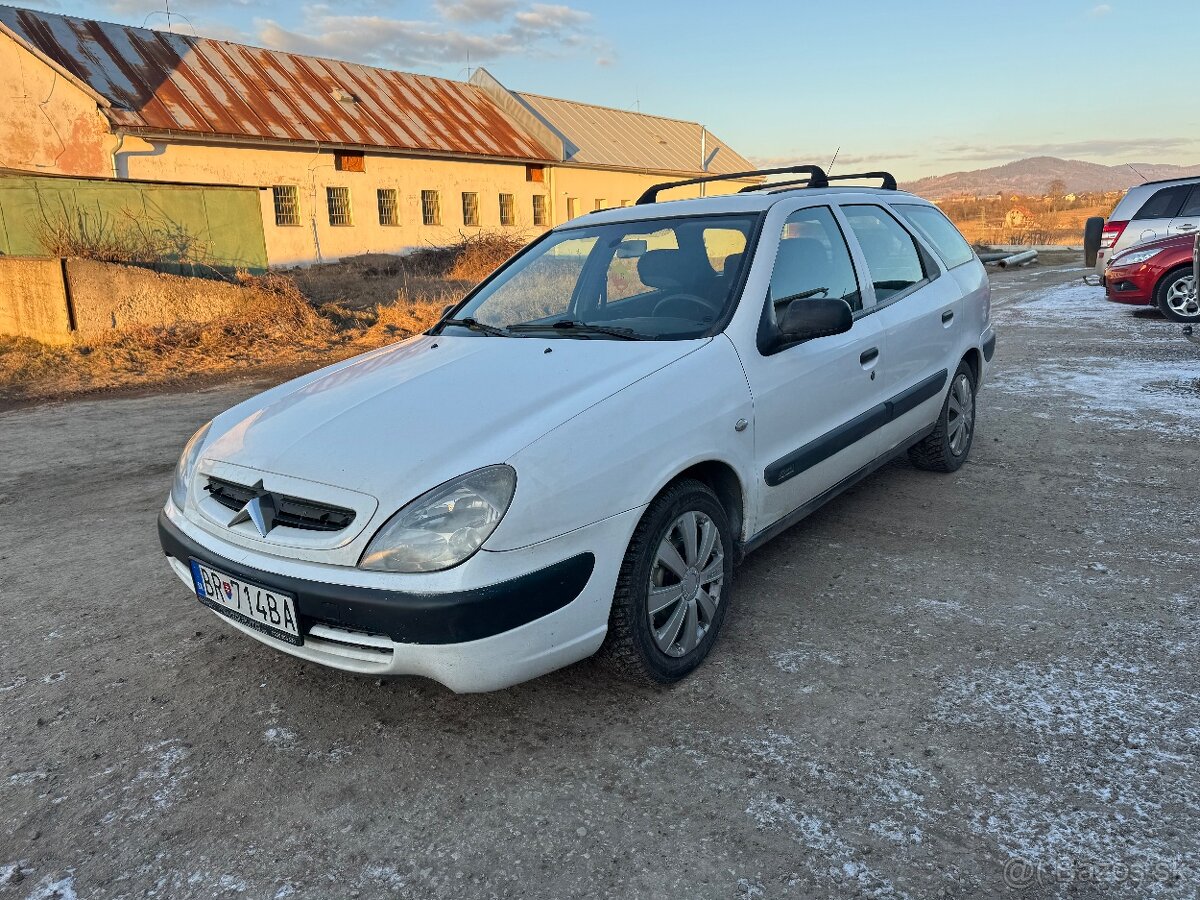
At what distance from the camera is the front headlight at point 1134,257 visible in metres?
10.8

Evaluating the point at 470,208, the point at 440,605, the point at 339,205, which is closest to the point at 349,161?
the point at 339,205

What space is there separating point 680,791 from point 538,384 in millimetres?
1343

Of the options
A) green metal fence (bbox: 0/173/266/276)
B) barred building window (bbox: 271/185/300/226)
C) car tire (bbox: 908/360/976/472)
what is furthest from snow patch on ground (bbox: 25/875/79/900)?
barred building window (bbox: 271/185/300/226)

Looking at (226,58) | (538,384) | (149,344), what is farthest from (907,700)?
(226,58)

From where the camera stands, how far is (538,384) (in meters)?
2.74

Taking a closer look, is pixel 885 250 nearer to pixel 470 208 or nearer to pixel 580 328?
pixel 580 328

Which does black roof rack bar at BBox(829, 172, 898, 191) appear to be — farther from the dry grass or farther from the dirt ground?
the dry grass

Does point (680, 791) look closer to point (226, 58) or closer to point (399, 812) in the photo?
point (399, 812)

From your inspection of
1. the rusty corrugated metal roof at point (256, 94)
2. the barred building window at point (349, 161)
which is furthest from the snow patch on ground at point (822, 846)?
the barred building window at point (349, 161)

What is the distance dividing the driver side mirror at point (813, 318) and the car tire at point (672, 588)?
749 mm

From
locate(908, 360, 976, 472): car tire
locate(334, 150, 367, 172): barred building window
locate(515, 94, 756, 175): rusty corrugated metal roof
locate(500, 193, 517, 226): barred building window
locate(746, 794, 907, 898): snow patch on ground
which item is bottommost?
locate(746, 794, 907, 898): snow patch on ground

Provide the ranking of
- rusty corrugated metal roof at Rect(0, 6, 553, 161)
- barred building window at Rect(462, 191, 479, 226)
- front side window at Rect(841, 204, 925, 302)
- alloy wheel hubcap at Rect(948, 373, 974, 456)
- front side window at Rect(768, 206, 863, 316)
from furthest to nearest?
barred building window at Rect(462, 191, 479, 226)
rusty corrugated metal roof at Rect(0, 6, 553, 161)
alloy wheel hubcap at Rect(948, 373, 974, 456)
front side window at Rect(841, 204, 925, 302)
front side window at Rect(768, 206, 863, 316)

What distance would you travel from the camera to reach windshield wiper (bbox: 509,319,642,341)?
3.16 metres

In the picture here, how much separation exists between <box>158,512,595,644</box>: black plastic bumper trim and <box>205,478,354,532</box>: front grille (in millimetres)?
163
